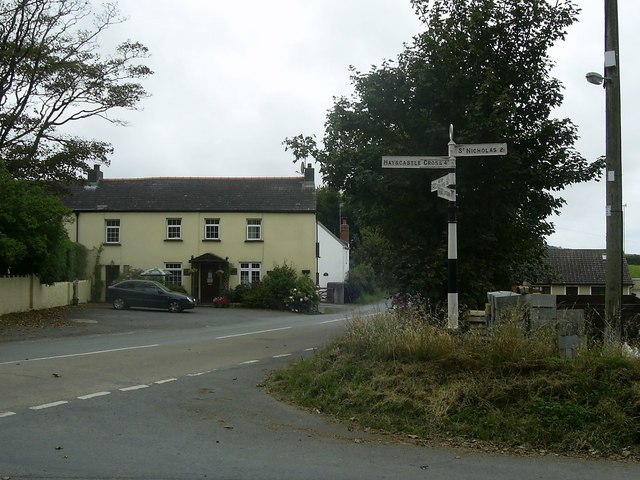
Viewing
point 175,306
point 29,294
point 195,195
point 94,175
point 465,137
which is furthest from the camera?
point 94,175

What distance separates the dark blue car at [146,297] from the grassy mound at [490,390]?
2383cm

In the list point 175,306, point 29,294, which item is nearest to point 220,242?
point 175,306

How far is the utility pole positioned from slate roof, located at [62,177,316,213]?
3059 centimetres

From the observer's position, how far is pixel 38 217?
77.9ft

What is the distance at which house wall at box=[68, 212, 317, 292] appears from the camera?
133 feet

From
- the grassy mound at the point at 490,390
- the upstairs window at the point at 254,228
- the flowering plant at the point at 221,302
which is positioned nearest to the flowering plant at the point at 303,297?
the flowering plant at the point at 221,302

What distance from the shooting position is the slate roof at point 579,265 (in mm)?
55438

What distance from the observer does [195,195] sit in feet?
137

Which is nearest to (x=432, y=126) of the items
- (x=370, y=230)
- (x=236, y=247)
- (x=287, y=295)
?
(x=370, y=230)

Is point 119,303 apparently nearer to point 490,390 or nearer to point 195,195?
point 195,195

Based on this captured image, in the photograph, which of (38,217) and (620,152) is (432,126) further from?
(38,217)

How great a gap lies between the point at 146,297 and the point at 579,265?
40.3 metres

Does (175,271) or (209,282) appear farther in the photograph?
(175,271)

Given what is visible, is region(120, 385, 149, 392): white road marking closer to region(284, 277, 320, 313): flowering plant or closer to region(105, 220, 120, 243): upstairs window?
region(284, 277, 320, 313): flowering plant
